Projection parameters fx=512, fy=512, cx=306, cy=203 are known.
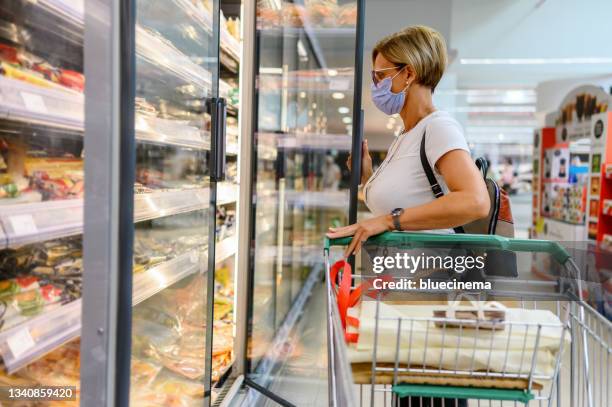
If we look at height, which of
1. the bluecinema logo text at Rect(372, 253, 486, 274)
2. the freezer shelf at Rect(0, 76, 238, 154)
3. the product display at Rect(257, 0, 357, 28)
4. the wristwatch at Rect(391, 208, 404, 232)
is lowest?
the bluecinema logo text at Rect(372, 253, 486, 274)

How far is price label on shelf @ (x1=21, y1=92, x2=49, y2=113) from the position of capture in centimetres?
133

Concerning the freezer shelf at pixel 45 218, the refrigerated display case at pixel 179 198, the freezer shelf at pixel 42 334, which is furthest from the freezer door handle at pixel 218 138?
the freezer shelf at pixel 42 334

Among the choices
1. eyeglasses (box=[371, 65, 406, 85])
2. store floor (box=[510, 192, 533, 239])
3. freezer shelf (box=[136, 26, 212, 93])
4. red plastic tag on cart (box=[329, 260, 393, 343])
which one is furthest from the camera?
store floor (box=[510, 192, 533, 239])

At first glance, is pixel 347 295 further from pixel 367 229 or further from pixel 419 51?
pixel 419 51

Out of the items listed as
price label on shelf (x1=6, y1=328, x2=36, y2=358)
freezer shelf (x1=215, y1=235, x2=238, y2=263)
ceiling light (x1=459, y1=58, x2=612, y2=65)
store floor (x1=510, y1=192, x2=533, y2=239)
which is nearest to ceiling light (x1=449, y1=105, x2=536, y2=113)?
store floor (x1=510, y1=192, x2=533, y2=239)

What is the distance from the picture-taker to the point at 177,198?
81.0 inches

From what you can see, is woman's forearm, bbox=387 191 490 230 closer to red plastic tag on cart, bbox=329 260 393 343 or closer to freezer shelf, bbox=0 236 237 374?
red plastic tag on cart, bbox=329 260 393 343

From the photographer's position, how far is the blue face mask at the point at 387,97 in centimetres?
161

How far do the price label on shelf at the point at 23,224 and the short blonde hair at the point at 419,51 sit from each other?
3.72 feet

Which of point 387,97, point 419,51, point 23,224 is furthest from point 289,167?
point 23,224

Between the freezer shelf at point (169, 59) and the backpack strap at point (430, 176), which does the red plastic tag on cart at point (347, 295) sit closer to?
the backpack strap at point (430, 176)

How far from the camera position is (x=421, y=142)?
150 centimetres

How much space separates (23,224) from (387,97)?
1.12 meters

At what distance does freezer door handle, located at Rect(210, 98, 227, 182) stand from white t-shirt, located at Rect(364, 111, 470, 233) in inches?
29.6
